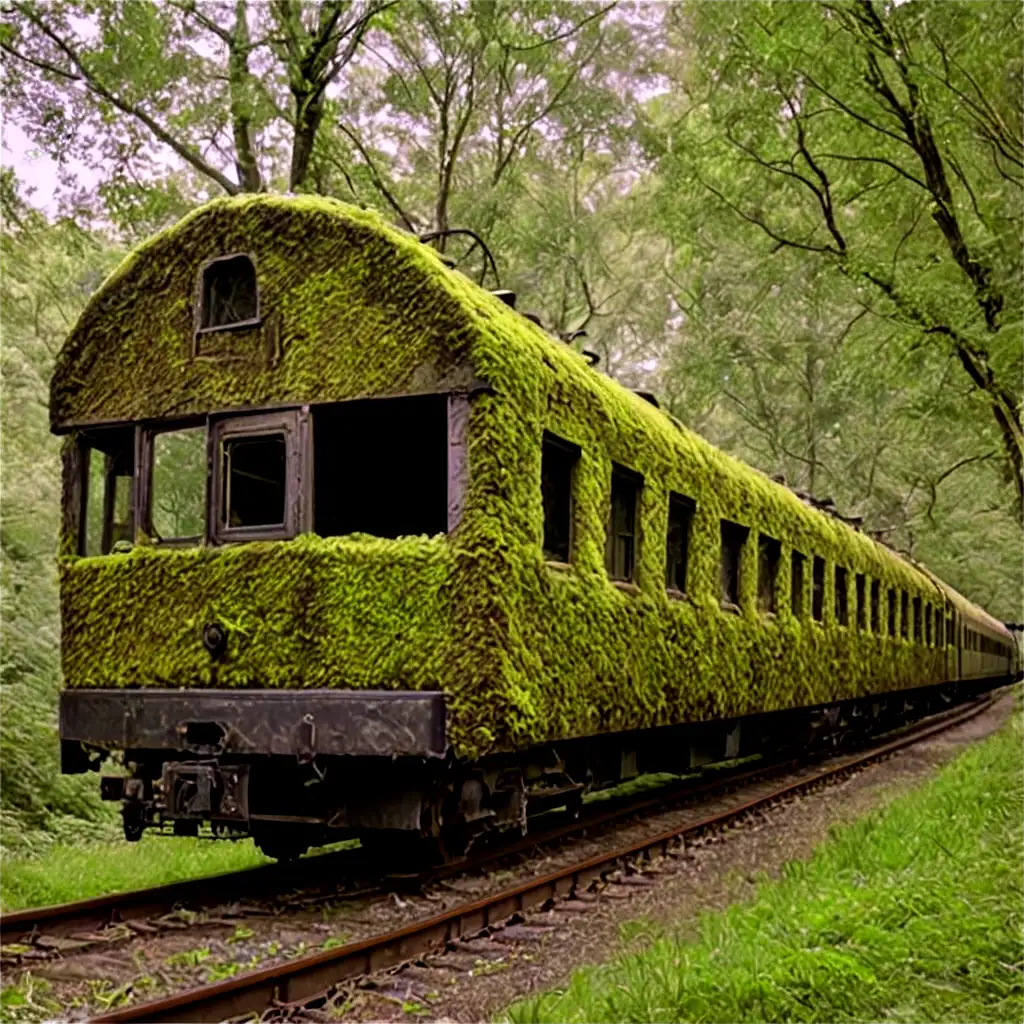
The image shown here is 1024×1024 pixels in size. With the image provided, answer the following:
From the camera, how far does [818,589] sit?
14.3m

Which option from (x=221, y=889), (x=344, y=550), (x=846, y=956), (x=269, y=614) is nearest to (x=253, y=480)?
(x=269, y=614)

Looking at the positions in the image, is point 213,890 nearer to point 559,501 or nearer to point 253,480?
point 253,480

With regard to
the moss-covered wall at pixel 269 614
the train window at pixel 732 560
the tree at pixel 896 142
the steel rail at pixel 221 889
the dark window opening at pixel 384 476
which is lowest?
the steel rail at pixel 221 889

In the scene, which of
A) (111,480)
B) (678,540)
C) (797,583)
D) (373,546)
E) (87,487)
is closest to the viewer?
(373,546)

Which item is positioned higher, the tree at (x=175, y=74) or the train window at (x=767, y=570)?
the tree at (x=175, y=74)

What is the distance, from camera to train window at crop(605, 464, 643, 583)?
8234 millimetres

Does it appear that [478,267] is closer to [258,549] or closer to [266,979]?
[258,549]

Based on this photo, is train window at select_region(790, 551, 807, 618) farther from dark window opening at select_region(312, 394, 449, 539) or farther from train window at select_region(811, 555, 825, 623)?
dark window opening at select_region(312, 394, 449, 539)

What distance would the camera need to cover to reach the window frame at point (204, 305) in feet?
23.0

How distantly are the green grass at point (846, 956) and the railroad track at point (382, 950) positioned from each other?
765 mm

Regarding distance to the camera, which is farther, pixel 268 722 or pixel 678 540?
pixel 678 540

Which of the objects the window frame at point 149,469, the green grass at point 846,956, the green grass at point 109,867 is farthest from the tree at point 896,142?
the green grass at point 109,867

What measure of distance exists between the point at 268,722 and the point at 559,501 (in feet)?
7.78

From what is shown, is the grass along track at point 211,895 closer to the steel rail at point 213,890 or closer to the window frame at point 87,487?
the steel rail at point 213,890
